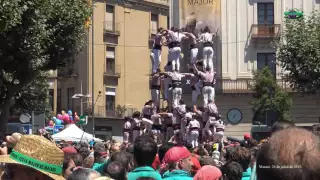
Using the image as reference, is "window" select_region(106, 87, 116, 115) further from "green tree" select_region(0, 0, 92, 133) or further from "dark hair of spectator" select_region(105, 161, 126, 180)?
"dark hair of spectator" select_region(105, 161, 126, 180)

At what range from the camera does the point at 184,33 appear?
23438 millimetres

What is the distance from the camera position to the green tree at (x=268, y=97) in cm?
4006

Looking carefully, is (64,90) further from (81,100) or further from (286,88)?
(286,88)

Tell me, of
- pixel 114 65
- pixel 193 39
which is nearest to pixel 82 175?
pixel 193 39

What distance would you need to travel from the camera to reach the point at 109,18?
177 ft

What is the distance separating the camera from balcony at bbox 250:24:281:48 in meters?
43.6

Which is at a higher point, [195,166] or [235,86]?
[235,86]

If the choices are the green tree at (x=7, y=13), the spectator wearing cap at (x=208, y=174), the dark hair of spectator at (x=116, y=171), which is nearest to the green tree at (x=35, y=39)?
the green tree at (x=7, y=13)

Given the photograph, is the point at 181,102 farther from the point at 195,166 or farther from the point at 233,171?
the point at 233,171

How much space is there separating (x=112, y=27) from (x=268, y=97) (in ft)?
56.2

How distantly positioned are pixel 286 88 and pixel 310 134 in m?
41.1

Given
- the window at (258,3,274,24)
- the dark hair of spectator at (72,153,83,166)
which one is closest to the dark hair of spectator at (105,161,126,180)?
the dark hair of spectator at (72,153,83,166)

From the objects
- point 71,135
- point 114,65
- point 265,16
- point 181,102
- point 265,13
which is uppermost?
point 265,13

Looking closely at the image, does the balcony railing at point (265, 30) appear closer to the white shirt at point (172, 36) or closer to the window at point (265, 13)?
the window at point (265, 13)
